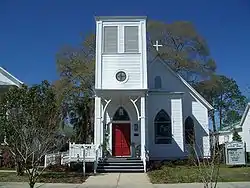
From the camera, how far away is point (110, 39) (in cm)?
2202

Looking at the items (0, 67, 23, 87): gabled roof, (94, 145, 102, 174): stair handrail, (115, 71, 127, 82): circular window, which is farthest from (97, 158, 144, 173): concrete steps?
(0, 67, 23, 87): gabled roof

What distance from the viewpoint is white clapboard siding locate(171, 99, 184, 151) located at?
23.1 m

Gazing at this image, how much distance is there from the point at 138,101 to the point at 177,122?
3392mm

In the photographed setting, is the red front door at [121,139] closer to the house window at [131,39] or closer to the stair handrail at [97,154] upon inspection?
the stair handrail at [97,154]

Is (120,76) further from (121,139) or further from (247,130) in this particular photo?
(247,130)

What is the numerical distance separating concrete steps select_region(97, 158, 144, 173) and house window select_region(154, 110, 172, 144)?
152 inches

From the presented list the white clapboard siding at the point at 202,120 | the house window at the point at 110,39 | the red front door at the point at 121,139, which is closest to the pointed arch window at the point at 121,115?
the red front door at the point at 121,139

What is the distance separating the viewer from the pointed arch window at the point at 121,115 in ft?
74.8

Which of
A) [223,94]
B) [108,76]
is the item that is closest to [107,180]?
[108,76]

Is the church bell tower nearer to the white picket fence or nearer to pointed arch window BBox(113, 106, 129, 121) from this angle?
pointed arch window BBox(113, 106, 129, 121)

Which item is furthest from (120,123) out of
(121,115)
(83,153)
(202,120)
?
(202,120)

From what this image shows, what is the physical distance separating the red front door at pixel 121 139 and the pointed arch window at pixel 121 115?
403 mm

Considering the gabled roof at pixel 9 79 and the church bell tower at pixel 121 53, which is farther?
the gabled roof at pixel 9 79

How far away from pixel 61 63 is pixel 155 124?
12.1 meters
